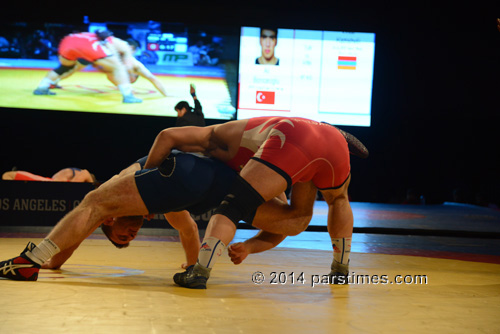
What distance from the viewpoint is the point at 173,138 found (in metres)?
2.38

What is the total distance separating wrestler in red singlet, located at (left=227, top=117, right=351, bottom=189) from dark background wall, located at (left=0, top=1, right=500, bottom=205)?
6444mm

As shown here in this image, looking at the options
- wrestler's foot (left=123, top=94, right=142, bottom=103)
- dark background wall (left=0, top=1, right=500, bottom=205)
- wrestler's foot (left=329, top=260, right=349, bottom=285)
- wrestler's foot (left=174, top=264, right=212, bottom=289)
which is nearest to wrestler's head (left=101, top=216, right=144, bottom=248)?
wrestler's foot (left=174, top=264, right=212, bottom=289)

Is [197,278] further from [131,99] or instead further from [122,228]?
[131,99]

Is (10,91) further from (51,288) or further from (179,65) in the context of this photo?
(51,288)

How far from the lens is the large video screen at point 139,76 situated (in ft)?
26.9

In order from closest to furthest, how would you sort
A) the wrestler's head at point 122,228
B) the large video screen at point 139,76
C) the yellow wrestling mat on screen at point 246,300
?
the yellow wrestling mat on screen at point 246,300 → the wrestler's head at point 122,228 → the large video screen at point 139,76

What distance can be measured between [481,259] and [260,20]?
5.78 meters

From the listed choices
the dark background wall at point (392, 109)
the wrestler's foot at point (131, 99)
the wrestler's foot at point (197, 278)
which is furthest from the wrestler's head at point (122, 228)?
the dark background wall at point (392, 109)

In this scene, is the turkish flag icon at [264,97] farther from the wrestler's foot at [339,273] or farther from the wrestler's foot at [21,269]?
the wrestler's foot at [21,269]

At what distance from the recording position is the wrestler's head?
2.51 meters

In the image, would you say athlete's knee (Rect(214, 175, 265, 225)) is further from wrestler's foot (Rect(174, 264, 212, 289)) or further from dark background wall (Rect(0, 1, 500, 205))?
dark background wall (Rect(0, 1, 500, 205))

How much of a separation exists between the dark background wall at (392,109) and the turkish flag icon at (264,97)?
109 centimetres

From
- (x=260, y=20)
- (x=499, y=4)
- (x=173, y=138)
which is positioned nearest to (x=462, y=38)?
(x=499, y=4)

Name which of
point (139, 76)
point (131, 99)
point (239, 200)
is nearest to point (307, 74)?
point (139, 76)
